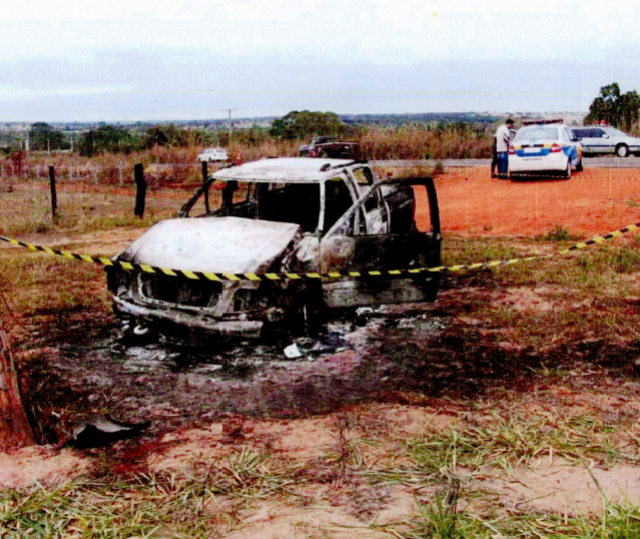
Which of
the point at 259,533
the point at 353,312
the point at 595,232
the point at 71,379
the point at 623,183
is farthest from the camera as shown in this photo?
the point at 623,183

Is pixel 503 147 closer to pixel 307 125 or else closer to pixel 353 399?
pixel 353 399

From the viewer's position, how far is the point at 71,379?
609 centimetres

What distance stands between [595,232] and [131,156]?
23.9 metres

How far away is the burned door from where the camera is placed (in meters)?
6.72

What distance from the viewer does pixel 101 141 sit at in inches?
1276

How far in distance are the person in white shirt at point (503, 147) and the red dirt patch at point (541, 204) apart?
335 millimetres

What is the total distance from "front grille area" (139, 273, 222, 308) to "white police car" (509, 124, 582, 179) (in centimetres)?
1376

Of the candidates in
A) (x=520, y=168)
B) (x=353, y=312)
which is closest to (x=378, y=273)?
(x=353, y=312)

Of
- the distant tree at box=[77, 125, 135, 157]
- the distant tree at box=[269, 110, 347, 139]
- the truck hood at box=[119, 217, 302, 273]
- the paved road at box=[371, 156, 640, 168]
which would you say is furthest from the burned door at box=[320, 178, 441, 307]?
the distant tree at box=[77, 125, 135, 157]

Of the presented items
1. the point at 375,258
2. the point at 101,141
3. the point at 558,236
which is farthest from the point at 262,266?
the point at 101,141

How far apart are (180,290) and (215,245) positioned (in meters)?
0.53

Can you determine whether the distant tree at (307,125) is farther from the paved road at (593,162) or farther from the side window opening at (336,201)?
the side window opening at (336,201)

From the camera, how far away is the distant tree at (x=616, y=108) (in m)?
27.9

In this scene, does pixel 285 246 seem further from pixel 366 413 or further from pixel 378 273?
pixel 366 413
